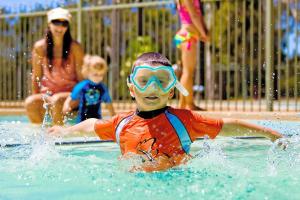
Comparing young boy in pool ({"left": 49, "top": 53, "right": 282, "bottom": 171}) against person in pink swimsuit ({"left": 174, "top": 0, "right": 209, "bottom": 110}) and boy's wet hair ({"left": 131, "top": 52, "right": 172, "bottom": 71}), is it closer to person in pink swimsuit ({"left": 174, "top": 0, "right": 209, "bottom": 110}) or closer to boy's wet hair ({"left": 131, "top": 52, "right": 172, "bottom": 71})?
boy's wet hair ({"left": 131, "top": 52, "right": 172, "bottom": 71})

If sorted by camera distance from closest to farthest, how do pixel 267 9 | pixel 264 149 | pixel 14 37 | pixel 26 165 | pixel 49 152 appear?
pixel 26 165 < pixel 49 152 < pixel 264 149 < pixel 267 9 < pixel 14 37

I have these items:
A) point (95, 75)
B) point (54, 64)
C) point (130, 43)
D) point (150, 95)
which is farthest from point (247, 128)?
point (130, 43)

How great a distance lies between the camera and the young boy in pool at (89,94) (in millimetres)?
7336

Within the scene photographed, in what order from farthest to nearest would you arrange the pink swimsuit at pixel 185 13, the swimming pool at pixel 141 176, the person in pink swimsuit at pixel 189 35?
the pink swimsuit at pixel 185 13 → the person in pink swimsuit at pixel 189 35 → the swimming pool at pixel 141 176

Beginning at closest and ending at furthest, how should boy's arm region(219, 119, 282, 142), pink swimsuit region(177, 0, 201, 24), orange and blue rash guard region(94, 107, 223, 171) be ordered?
1. boy's arm region(219, 119, 282, 142)
2. orange and blue rash guard region(94, 107, 223, 171)
3. pink swimsuit region(177, 0, 201, 24)

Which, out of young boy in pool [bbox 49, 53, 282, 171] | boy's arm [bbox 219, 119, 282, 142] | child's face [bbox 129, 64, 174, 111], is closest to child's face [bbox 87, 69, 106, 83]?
young boy in pool [bbox 49, 53, 282, 171]

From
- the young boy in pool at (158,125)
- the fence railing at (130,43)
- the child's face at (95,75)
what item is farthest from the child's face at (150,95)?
the fence railing at (130,43)

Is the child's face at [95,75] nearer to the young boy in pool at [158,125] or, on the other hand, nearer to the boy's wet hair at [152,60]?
the young boy in pool at [158,125]

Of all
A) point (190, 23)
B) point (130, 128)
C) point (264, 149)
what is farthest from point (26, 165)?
point (190, 23)

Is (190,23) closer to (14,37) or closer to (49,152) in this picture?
(49,152)

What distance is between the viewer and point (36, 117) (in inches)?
333

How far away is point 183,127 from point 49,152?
4.43 ft

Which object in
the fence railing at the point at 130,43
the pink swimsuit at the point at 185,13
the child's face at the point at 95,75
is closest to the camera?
the child's face at the point at 95,75

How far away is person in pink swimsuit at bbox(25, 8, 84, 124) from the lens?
8305 mm
